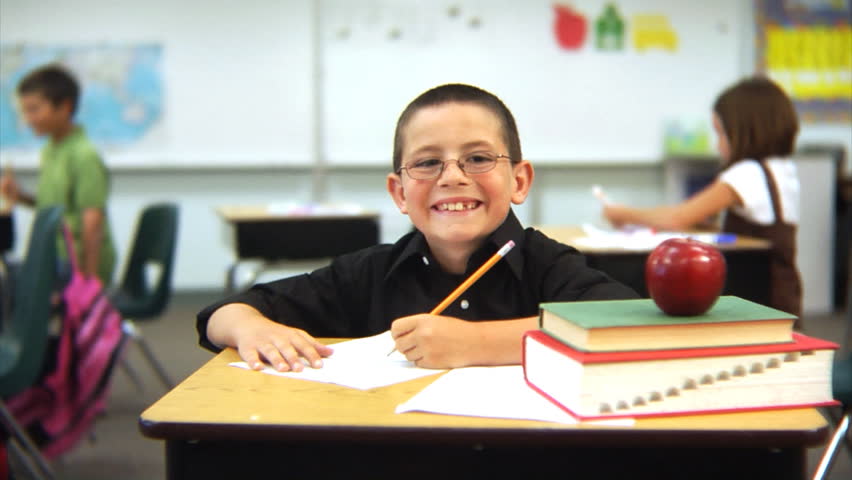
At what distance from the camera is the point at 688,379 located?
818 millimetres

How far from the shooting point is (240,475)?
871mm

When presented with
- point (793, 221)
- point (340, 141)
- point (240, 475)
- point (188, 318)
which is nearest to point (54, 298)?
point (240, 475)

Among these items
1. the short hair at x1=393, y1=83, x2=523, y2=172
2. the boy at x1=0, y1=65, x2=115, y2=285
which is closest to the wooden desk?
the short hair at x1=393, y1=83, x2=523, y2=172

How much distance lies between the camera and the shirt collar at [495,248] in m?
1.32

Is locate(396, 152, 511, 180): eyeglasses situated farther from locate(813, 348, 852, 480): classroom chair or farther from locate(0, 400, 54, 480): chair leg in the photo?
locate(0, 400, 54, 480): chair leg

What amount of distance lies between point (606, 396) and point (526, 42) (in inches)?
196

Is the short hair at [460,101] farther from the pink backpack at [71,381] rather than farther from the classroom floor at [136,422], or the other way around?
the pink backpack at [71,381]

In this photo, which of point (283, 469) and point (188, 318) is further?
point (188, 318)

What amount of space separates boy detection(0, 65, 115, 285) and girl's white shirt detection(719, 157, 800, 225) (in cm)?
246

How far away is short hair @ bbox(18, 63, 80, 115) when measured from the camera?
11.7ft

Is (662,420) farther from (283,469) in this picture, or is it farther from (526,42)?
(526,42)

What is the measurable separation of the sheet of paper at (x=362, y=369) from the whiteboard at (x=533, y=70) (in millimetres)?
4483

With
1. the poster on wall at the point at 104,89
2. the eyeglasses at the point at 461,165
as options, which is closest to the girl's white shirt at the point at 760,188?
the eyeglasses at the point at 461,165

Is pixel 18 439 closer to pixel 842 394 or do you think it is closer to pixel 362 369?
pixel 362 369
